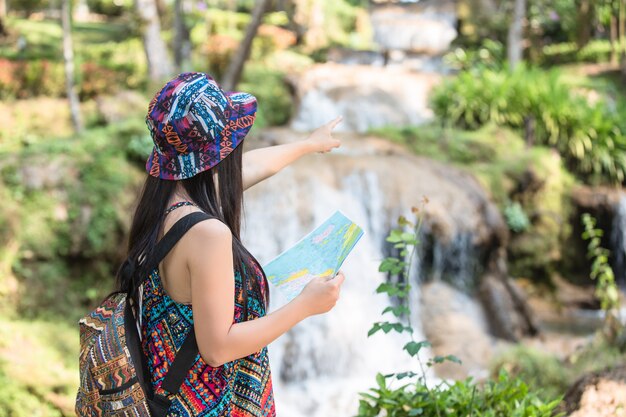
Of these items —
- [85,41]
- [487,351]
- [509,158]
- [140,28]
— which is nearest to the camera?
[487,351]

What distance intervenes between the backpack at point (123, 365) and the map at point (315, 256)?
374 mm

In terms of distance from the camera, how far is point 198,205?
2002 millimetres

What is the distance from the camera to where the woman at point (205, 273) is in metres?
1.86

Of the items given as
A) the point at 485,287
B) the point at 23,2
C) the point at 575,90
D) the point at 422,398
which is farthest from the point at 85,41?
the point at 422,398

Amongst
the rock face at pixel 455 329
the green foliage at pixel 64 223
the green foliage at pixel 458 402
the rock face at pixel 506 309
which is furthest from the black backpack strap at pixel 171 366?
the rock face at pixel 506 309

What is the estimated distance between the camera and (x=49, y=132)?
1132 cm

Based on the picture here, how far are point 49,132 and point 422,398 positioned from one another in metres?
9.65

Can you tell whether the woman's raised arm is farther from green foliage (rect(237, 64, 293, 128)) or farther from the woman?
green foliage (rect(237, 64, 293, 128))

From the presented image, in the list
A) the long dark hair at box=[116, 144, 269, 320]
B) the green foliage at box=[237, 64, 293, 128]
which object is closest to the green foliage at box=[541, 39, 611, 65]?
the green foliage at box=[237, 64, 293, 128]

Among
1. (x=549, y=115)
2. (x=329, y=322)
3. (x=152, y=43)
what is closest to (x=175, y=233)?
(x=329, y=322)

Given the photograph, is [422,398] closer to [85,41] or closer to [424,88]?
[424,88]

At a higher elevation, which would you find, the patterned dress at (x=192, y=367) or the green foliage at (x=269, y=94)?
the patterned dress at (x=192, y=367)

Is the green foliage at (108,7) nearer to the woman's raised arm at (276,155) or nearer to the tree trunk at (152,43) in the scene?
the tree trunk at (152,43)

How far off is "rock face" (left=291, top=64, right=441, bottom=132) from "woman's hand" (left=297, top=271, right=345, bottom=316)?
431 inches
